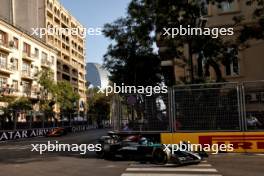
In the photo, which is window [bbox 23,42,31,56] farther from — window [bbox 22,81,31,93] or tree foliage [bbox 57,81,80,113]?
tree foliage [bbox 57,81,80,113]

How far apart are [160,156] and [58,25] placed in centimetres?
8220

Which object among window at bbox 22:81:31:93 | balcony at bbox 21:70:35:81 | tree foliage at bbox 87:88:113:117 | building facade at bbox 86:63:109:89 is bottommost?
tree foliage at bbox 87:88:113:117

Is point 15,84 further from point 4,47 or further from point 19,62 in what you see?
point 4,47

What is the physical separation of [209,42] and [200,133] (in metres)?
7.25

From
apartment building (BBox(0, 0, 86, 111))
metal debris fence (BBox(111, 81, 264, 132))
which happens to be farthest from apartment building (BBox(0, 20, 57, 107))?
metal debris fence (BBox(111, 81, 264, 132))

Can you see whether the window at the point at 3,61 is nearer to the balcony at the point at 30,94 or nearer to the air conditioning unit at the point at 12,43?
the air conditioning unit at the point at 12,43

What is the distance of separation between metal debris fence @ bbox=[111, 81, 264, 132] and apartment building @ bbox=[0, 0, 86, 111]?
55.9m

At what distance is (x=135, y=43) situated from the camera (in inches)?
1645

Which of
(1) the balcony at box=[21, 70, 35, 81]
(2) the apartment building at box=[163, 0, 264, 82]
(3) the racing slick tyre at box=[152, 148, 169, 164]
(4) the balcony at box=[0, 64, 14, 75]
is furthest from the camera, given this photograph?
(1) the balcony at box=[21, 70, 35, 81]

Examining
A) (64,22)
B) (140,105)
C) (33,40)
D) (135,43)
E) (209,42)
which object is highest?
(64,22)

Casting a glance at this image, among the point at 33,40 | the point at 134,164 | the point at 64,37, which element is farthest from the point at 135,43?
the point at 64,37

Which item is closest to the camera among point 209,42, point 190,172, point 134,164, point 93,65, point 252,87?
point 190,172

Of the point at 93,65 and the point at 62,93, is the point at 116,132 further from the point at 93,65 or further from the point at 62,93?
the point at 93,65

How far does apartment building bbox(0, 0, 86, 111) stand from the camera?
7362cm
